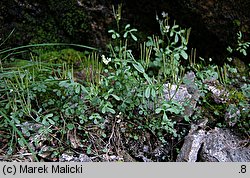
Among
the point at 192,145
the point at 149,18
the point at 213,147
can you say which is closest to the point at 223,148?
the point at 213,147

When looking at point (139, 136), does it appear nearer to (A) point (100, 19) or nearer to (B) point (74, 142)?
(B) point (74, 142)

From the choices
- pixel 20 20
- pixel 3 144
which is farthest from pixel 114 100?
pixel 20 20

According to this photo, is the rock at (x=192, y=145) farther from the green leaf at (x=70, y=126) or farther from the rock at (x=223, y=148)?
the green leaf at (x=70, y=126)

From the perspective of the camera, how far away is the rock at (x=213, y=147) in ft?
9.58

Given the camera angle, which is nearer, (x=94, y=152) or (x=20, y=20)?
(x=94, y=152)

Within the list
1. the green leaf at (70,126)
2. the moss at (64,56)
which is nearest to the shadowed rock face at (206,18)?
the moss at (64,56)

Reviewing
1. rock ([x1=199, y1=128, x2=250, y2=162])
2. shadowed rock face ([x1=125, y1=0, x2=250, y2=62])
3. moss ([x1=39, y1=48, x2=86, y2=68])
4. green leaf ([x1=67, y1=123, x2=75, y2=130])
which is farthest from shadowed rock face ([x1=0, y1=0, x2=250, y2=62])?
green leaf ([x1=67, y1=123, x2=75, y2=130])

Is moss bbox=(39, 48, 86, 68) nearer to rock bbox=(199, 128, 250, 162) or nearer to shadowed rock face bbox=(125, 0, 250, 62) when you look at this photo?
shadowed rock face bbox=(125, 0, 250, 62)

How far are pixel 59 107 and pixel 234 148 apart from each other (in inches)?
53.0

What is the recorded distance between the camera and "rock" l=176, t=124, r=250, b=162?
2.92 meters

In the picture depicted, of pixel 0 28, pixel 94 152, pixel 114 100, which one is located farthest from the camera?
pixel 0 28

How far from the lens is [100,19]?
4.04 meters

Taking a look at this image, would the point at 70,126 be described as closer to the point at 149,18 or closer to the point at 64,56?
the point at 64,56

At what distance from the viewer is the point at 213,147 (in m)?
2.98
